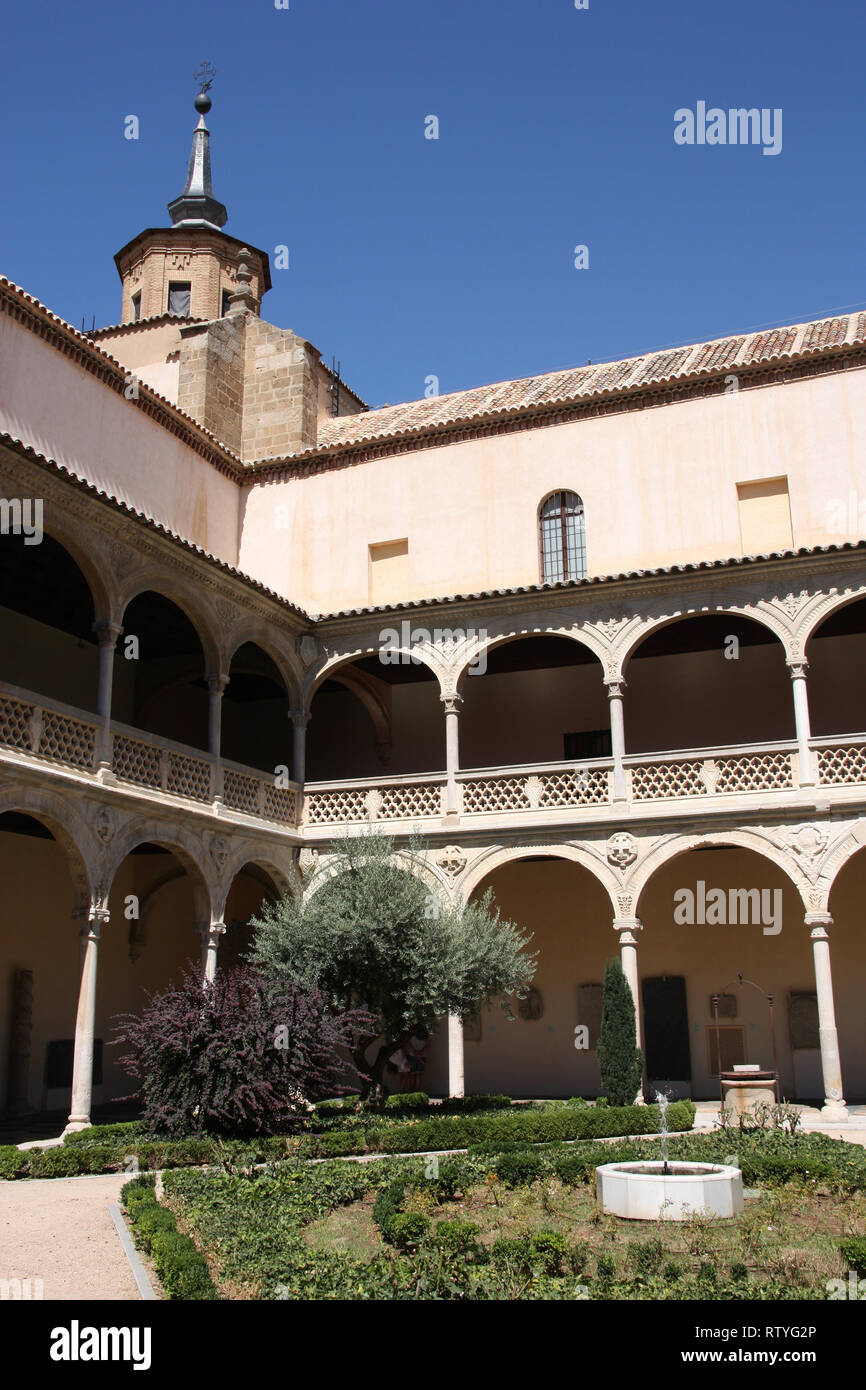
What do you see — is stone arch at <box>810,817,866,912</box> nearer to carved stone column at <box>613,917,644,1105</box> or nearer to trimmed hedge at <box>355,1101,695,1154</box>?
carved stone column at <box>613,917,644,1105</box>

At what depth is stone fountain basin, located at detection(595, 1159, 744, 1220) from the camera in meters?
9.25

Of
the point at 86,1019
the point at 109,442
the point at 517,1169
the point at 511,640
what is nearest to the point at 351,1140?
the point at 517,1169

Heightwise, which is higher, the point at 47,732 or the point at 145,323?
A: the point at 145,323

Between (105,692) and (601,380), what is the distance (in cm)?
1194

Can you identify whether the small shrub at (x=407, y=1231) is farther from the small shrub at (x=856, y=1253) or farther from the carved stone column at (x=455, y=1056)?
the carved stone column at (x=455, y=1056)

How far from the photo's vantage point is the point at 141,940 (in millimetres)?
21406

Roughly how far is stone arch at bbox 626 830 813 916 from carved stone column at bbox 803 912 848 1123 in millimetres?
315

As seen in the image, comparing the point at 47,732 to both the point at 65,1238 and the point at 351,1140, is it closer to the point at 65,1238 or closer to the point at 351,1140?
the point at 351,1140

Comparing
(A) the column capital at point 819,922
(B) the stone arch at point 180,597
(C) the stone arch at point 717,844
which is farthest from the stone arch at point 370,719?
(A) the column capital at point 819,922

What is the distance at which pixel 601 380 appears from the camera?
77.1ft

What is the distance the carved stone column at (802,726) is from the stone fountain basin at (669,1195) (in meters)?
8.85

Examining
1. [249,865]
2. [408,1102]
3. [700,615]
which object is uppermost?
[700,615]

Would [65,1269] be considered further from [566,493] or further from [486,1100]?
[566,493]

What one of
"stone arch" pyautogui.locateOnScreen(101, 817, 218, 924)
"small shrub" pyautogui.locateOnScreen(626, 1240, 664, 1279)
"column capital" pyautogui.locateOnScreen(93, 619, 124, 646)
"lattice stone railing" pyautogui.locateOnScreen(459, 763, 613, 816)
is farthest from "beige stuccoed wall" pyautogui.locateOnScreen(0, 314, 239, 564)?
"small shrub" pyautogui.locateOnScreen(626, 1240, 664, 1279)
